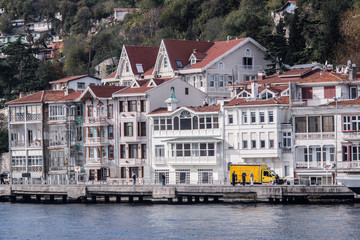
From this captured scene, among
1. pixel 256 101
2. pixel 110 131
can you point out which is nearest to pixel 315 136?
pixel 256 101

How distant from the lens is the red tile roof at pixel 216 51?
341 feet

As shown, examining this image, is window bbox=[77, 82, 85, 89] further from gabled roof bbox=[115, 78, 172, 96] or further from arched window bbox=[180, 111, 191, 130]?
arched window bbox=[180, 111, 191, 130]

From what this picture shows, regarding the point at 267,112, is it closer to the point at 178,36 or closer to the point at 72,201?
the point at 72,201

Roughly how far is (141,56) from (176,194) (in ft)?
103

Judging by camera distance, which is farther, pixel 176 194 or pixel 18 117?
pixel 18 117

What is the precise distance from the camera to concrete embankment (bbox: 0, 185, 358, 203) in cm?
7738

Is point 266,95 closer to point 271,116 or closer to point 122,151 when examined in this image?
point 271,116

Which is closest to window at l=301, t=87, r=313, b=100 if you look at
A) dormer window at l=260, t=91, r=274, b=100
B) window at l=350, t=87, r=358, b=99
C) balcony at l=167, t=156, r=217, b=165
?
dormer window at l=260, t=91, r=274, b=100

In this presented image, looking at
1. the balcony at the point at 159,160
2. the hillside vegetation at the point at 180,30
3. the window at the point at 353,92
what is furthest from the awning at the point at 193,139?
the hillside vegetation at the point at 180,30

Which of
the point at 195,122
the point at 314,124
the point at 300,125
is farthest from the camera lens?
the point at 195,122

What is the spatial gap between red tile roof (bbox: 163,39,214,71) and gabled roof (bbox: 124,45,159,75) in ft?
15.4

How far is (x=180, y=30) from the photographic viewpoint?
13688 centimetres

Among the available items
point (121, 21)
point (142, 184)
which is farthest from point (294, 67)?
point (121, 21)

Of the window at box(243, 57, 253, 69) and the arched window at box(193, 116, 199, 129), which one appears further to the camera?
the window at box(243, 57, 253, 69)
